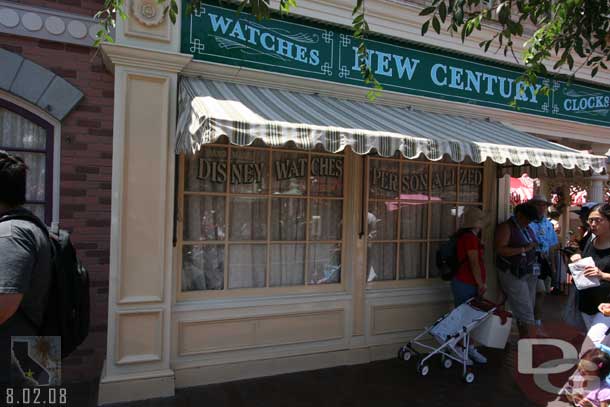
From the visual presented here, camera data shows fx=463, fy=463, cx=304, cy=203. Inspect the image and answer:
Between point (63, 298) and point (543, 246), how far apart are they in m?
5.65

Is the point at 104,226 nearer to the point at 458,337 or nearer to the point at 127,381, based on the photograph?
the point at 127,381

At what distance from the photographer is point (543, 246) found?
593 cm

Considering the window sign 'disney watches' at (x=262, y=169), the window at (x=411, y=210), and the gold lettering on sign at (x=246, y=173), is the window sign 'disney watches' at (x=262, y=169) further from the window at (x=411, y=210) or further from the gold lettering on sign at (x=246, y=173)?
the window at (x=411, y=210)

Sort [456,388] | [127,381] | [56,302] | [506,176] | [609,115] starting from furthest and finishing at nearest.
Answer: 1. [609,115]
2. [506,176]
3. [456,388]
4. [127,381]
5. [56,302]

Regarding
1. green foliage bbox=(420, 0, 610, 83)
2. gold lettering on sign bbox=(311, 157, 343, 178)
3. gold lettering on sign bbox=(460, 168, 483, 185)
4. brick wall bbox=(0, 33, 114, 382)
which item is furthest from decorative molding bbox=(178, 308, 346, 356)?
green foliage bbox=(420, 0, 610, 83)

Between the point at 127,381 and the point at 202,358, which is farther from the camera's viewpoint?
the point at 202,358

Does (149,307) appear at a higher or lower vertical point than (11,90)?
lower

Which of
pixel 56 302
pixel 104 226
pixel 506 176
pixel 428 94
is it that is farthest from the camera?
pixel 506 176

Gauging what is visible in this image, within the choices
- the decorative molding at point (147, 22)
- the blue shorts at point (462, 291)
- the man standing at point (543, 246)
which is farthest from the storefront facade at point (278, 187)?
the man standing at point (543, 246)

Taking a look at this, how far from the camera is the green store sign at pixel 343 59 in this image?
4.23 metres

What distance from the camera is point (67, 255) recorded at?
2166mm

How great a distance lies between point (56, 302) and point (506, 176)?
220 inches

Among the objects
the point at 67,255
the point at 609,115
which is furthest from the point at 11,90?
the point at 609,115

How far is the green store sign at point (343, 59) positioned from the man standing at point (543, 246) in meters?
1.31
